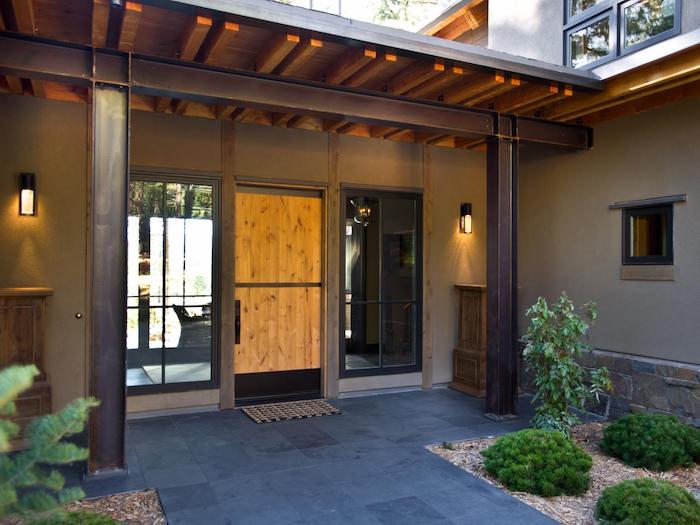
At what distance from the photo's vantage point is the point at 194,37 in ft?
12.4

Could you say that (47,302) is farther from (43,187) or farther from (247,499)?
(247,499)

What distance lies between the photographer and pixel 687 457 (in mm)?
4258

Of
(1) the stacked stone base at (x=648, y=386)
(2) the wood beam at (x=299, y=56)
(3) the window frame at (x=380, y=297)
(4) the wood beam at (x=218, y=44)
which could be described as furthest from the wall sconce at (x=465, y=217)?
(4) the wood beam at (x=218, y=44)

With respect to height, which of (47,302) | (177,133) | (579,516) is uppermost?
(177,133)

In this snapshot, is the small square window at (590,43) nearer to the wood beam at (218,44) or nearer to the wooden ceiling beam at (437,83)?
the wooden ceiling beam at (437,83)

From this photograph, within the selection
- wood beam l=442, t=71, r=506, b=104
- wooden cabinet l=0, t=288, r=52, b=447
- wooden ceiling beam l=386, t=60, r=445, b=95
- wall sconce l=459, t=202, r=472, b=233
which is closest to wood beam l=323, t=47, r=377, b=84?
wooden ceiling beam l=386, t=60, r=445, b=95

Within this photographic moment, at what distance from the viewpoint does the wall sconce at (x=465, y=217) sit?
694 centimetres

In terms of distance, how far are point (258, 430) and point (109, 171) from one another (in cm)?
260

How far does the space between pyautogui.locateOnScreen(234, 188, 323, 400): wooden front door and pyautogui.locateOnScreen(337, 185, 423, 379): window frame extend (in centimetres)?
25

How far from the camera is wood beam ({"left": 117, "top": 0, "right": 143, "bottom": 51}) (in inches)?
134

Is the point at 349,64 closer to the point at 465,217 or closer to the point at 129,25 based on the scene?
the point at 129,25

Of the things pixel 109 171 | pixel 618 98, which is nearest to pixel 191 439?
pixel 109 171

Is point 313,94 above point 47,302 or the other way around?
above

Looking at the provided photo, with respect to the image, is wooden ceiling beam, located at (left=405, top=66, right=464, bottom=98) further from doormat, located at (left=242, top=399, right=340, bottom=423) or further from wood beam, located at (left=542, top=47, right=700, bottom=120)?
doormat, located at (left=242, top=399, right=340, bottom=423)
